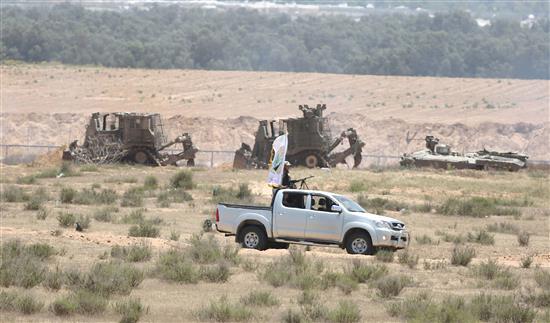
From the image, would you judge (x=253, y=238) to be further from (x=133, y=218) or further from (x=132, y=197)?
(x=132, y=197)

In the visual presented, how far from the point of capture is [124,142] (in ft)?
183

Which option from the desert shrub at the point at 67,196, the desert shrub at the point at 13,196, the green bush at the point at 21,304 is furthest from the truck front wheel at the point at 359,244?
the desert shrub at the point at 13,196

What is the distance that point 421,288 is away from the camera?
21.9 meters

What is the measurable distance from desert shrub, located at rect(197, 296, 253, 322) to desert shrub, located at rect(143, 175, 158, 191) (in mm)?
26049

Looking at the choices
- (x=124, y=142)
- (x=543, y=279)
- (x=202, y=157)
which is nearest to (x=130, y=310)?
(x=543, y=279)

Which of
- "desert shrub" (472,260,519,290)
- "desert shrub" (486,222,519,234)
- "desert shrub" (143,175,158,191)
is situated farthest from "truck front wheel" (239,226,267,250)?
"desert shrub" (143,175,158,191)

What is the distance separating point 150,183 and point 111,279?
25.8 meters

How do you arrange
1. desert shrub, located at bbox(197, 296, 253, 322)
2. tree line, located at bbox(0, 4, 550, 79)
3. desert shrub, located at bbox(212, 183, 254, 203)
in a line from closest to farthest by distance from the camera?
desert shrub, located at bbox(197, 296, 253, 322), desert shrub, located at bbox(212, 183, 254, 203), tree line, located at bbox(0, 4, 550, 79)

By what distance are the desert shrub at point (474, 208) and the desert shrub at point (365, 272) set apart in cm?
1648

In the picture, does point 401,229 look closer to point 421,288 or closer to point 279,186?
point 279,186

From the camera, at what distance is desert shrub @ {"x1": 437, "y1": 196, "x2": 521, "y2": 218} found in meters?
39.2

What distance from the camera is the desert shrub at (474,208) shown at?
39188 mm

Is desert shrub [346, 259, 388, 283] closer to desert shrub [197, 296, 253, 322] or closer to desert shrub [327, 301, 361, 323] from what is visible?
desert shrub [327, 301, 361, 323]

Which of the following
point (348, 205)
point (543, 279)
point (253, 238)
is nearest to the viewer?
point (543, 279)
